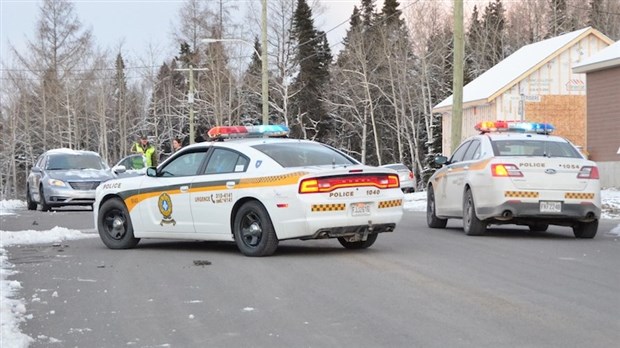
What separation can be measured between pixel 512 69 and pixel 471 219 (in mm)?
30892

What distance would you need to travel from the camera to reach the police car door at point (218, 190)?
37.0 feet

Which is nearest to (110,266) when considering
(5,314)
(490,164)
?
(5,314)

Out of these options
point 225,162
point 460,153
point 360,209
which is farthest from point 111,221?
point 460,153

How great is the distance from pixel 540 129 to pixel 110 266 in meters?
7.77

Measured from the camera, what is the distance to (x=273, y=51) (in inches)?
2493

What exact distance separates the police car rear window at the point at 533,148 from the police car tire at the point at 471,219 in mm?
793

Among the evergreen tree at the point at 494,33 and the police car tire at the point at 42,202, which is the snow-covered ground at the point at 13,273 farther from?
the evergreen tree at the point at 494,33

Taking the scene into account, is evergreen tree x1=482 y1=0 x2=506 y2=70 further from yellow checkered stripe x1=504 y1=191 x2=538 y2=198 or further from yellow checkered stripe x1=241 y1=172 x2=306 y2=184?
yellow checkered stripe x1=241 y1=172 x2=306 y2=184

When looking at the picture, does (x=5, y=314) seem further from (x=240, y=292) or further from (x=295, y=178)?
(x=295, y=178)

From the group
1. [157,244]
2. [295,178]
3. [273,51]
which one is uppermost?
[273,51]

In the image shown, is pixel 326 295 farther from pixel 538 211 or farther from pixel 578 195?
pixel 578 195

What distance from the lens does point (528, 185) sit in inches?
520

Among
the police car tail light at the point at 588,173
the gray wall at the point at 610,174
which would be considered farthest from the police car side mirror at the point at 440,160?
the gray wall at the point at 610,174

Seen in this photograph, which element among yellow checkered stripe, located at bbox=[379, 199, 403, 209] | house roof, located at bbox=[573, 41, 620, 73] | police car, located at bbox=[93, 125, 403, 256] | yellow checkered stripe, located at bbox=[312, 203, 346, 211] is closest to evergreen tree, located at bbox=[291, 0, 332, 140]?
house roof, located at bbox=[573, 41, 620, 73]
